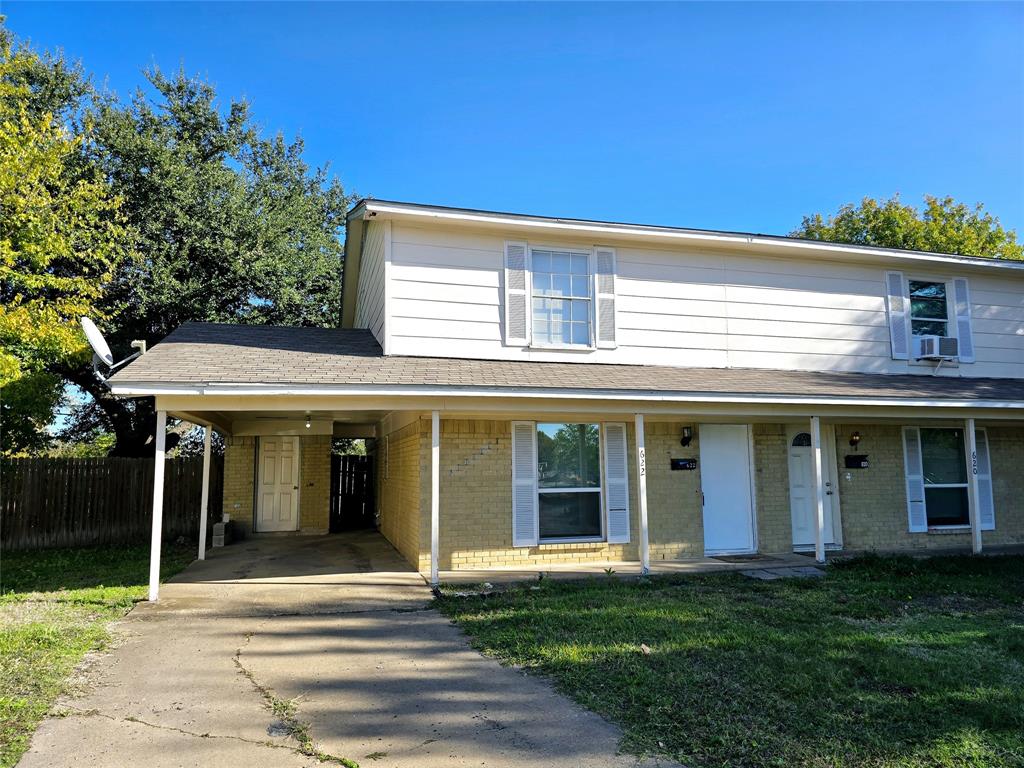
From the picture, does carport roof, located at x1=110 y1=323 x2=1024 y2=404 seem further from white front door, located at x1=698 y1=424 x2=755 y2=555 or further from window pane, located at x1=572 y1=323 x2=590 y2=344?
white front door, located at x1=698 y1=424 x2=755 y2=555

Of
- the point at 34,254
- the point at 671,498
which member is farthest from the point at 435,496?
the point at 34,254

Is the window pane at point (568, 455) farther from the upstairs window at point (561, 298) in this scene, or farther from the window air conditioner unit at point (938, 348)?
the window air conditioner unit at point (938, 348)

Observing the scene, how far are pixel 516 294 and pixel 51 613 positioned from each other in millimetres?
7161

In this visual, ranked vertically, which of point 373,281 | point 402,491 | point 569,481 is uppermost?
point 373,281

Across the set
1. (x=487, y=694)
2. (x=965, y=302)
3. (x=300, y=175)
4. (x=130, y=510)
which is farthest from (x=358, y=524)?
(x=965, y=302)

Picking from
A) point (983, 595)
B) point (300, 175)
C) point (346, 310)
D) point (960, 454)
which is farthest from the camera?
point (300, 175)

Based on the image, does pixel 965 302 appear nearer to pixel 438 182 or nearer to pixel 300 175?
pixel 438 182

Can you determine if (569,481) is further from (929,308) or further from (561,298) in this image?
(929,308)

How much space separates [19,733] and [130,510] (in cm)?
1112

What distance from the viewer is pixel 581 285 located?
428 inches

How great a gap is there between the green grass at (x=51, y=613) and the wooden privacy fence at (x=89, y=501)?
65 centimetres

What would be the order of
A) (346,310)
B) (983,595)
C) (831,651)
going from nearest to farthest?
(831,651)
(983,595)
(346,310)

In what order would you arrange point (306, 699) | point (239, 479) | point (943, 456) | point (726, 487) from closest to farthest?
point (306, 699)
point (726, 487)
point (943, 456)
point (239, 479)

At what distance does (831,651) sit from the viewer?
18.6ft
